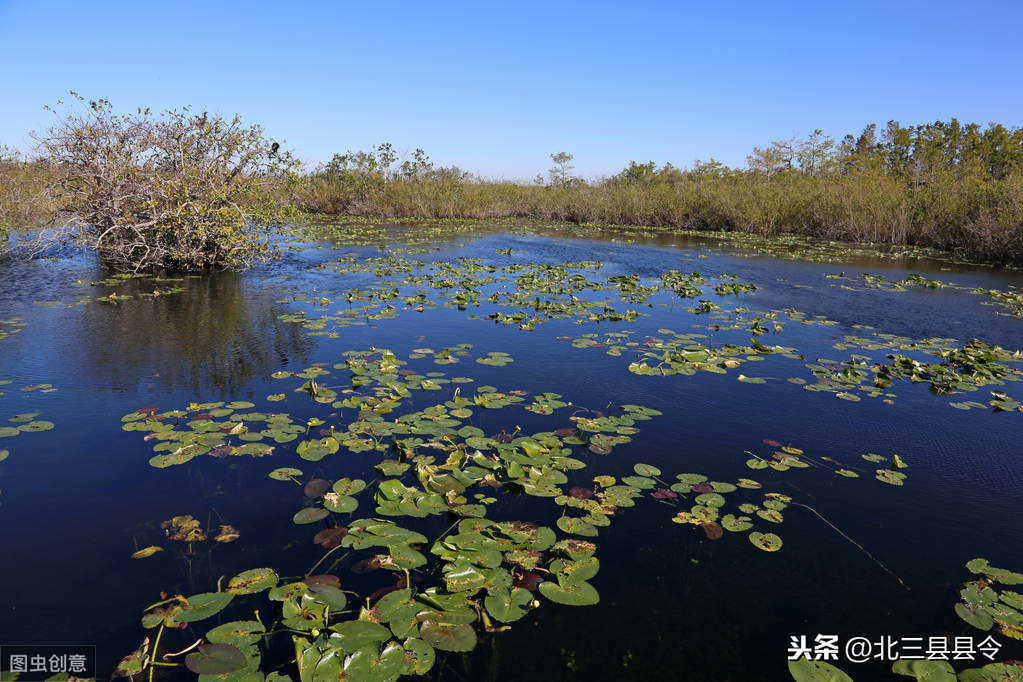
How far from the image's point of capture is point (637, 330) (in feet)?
23.5

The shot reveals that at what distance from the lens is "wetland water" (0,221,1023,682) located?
219cm

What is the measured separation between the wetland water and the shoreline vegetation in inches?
212

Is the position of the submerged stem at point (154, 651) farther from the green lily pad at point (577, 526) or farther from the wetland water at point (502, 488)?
the green lily pad at point (577, 526)

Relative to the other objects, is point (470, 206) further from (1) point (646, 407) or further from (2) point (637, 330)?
(1) point (646, 407)

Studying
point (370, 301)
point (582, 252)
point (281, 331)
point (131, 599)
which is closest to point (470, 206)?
point (582, 252)

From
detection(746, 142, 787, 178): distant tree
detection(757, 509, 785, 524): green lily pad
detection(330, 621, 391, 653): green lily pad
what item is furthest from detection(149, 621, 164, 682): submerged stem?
detection(746, 142, 787, 178): distant tree


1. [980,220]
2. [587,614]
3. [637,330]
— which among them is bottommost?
[587,614]

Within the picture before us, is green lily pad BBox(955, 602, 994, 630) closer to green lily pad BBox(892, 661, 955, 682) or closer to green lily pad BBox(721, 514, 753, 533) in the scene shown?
green lily pad BBox(892, 661, 955, 682)

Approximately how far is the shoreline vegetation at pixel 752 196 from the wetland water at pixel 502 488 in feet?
17.7

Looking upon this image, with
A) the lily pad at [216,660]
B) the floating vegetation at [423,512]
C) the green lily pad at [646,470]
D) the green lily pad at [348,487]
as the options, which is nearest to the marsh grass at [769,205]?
the floating vegetation at [423,512]

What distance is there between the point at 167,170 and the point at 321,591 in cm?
1025

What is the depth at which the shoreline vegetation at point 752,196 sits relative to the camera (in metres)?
11.3

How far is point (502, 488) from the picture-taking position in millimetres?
3238

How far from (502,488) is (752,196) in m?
25.5
